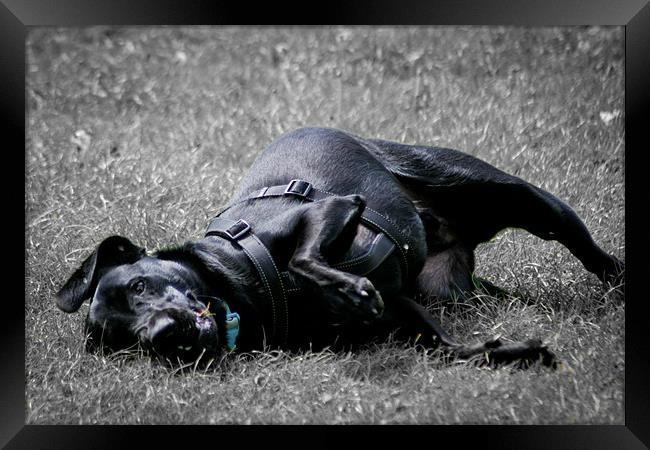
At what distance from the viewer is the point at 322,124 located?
6047 mm

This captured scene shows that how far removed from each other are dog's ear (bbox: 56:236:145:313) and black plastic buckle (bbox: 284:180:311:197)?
0.69m

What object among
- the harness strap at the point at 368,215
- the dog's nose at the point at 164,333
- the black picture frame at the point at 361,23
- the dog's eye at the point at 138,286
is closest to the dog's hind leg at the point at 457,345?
the harness strap at the point at 368,215

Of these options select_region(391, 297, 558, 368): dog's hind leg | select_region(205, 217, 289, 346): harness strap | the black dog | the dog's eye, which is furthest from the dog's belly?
the dog's eye

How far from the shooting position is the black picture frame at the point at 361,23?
10.2ft

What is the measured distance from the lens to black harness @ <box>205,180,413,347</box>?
11.1 feet

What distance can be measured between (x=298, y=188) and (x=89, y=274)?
901 mm

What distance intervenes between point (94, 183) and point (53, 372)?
2.00 meters

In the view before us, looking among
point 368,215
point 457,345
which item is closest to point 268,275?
point 368,215

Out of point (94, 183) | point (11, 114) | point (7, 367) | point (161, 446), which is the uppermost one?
point (11, 114)

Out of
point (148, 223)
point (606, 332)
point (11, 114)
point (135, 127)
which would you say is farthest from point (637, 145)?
point (135, 127)

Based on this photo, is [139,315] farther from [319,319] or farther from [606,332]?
[606,332]

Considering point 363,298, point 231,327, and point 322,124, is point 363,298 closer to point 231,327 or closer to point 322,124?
point 231,327

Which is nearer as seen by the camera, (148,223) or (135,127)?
(148,223)

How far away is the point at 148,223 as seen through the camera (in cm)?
486
